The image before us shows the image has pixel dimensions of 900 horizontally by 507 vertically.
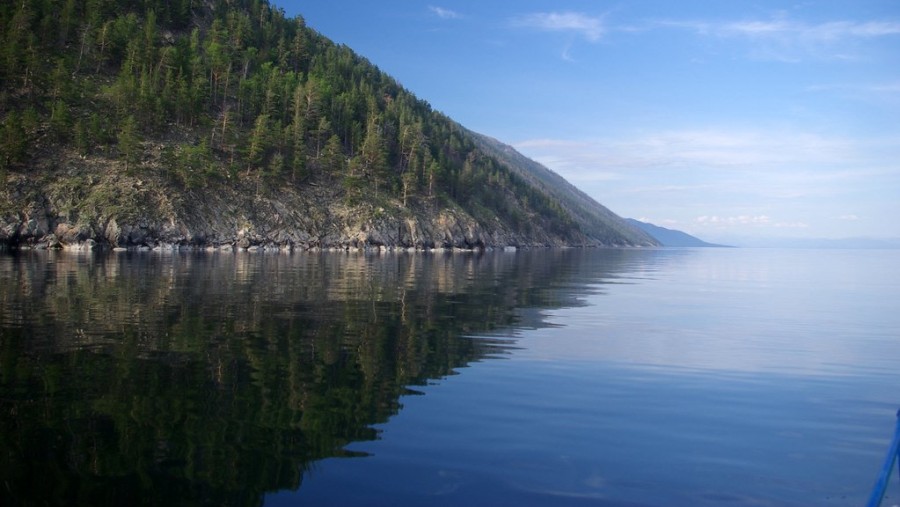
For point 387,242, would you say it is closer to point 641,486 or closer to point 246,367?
point 246,367

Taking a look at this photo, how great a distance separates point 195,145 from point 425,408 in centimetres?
12698

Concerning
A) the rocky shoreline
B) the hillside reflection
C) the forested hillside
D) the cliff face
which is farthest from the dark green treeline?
the hillside reflection

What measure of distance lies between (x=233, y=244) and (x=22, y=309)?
86871 millimetres

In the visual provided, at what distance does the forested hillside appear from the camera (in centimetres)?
9706

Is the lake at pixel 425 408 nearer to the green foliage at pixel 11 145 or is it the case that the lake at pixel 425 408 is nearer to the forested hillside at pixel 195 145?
the forested hillside at pixel 195 145

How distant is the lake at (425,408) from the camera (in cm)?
943

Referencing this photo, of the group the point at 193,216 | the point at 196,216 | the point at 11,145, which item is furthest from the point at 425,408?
the point at 11,145

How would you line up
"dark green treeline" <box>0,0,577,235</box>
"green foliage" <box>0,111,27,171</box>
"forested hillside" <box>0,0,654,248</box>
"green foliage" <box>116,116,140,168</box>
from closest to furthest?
"green foliage" <box>0,111,27,171</box> → "forested hillside" <box>0,0,654,248</box> → "green foliage" <box>116,116,140,168</box> → "dark green treeline" <box>0,0,577,235</box>

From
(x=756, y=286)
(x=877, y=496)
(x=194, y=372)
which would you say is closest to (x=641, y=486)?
(x=877, y=496)

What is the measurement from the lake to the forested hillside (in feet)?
268

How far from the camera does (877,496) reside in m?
5.57

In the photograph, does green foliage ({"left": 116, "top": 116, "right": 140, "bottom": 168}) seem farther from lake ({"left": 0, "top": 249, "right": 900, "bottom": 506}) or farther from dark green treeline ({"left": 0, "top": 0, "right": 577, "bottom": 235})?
lake ({"left": 0, "top": 249, "right": 900, "bottom": 506})

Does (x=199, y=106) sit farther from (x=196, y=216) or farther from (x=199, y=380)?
(x=199, y=380)

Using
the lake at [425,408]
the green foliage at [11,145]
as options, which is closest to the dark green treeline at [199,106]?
the green foliage at [11,145]
